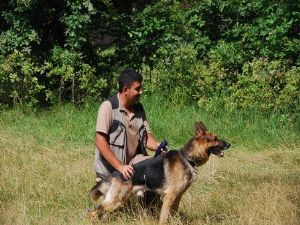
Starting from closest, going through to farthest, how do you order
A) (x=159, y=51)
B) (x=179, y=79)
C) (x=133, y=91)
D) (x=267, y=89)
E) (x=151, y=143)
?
1. (x=133, y=91)
2. (x=151, y=143)
3. (x=267, y=89)
4. (x=179, y=79)
5. (x=159, y=51)

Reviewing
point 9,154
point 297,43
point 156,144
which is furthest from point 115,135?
point 297,43

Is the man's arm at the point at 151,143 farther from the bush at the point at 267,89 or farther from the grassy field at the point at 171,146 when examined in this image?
the bush at the point at 267,89

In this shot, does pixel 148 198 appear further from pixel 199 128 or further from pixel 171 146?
pixel 171 146

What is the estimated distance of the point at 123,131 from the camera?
5.61 m

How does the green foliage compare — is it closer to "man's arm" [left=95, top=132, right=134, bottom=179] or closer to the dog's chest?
"man's arm" [left=95, top=132, right=134, bottom=179]

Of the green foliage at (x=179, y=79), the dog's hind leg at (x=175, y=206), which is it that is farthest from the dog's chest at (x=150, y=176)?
the green foliage at (x=179, y=79)

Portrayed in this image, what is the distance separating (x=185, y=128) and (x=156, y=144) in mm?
3894

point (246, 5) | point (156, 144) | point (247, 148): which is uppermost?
point (246, 5)

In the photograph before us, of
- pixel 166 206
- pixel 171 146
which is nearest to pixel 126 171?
pixel 166 206

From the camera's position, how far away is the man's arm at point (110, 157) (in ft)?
16.9

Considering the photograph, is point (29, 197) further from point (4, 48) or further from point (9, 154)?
Result: point (4, 48)

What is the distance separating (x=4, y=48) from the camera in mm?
11484

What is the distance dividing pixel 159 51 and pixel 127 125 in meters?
6.39

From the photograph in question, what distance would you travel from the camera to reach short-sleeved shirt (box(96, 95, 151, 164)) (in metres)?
5.46
